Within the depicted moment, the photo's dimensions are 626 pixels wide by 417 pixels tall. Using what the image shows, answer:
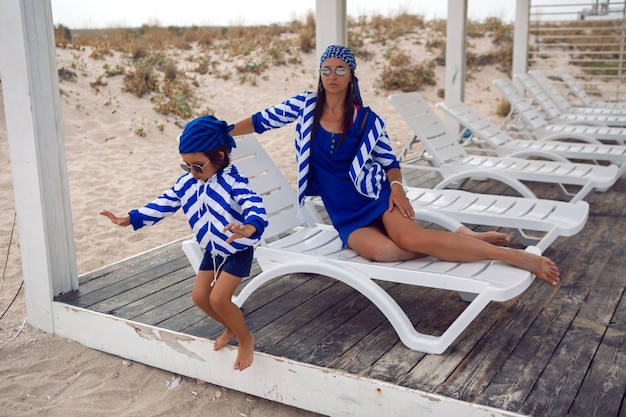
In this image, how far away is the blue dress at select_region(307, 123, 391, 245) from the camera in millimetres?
3424

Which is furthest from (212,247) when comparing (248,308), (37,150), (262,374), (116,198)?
(116,198)

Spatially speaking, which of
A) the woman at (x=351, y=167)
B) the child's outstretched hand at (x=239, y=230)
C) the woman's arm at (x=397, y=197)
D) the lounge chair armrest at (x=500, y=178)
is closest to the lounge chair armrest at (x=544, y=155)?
the lounge chair armrest at (x=500, y=178)

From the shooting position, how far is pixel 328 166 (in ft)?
11.4

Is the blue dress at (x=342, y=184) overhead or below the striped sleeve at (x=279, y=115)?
below

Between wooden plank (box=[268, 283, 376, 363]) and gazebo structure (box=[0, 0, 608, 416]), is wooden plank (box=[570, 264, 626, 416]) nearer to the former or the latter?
gazebo structure (box=[0, 0, 608, 416])

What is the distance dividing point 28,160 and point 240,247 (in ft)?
4.67

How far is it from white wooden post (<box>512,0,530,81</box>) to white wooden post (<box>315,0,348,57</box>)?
648 centimetres

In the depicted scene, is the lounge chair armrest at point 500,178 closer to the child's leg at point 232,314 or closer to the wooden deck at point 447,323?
the wooden deck at point 447,323

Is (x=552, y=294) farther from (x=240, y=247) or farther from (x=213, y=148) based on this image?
(x=213, y=148)

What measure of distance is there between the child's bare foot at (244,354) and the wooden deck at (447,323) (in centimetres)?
9

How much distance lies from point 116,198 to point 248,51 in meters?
10.0

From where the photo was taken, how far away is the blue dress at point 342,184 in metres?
3.42

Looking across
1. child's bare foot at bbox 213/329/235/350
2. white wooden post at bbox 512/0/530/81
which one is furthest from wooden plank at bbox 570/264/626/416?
white wooden post at bbox 512/0/530/81

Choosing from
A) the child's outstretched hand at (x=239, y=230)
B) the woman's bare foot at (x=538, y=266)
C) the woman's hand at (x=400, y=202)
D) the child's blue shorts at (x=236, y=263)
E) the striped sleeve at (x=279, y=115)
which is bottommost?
the woman's bare foot at (x=538, y=266)
